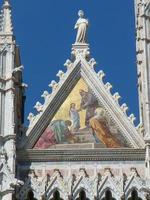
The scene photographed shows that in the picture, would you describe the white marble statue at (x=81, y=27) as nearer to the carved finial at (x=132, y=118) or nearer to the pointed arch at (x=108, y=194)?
the carved finial at (x=132, y=118)

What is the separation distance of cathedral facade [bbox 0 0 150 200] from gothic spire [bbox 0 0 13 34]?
0.07 ft

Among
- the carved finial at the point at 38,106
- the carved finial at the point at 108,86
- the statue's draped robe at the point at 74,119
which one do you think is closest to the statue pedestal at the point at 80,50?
the carved finial at the point at 108,86

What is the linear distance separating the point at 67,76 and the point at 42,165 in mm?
2050

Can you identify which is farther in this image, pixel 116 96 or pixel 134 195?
pixel 116 96

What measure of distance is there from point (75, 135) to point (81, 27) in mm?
2655

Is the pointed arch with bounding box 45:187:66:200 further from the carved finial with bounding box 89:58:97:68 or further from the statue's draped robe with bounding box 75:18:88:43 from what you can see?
the statue's draped robe with bounding box 75:18:88:43

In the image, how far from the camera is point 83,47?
18.3 m

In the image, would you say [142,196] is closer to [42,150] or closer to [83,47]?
[42,150]

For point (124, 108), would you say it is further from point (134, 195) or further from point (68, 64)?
point (134, 195)

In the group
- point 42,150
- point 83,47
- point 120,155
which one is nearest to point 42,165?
point 42,150

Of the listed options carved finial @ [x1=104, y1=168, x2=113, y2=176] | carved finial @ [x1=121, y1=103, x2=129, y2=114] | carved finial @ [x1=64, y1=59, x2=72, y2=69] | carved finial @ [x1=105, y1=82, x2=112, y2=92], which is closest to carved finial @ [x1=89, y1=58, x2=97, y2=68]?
carved finial @ [x1=64, y1=59, x2=72, y2=69]

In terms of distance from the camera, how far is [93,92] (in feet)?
58.2

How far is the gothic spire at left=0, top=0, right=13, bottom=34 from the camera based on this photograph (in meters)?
18.1

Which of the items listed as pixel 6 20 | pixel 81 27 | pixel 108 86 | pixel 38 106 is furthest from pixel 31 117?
pixel 81 27
